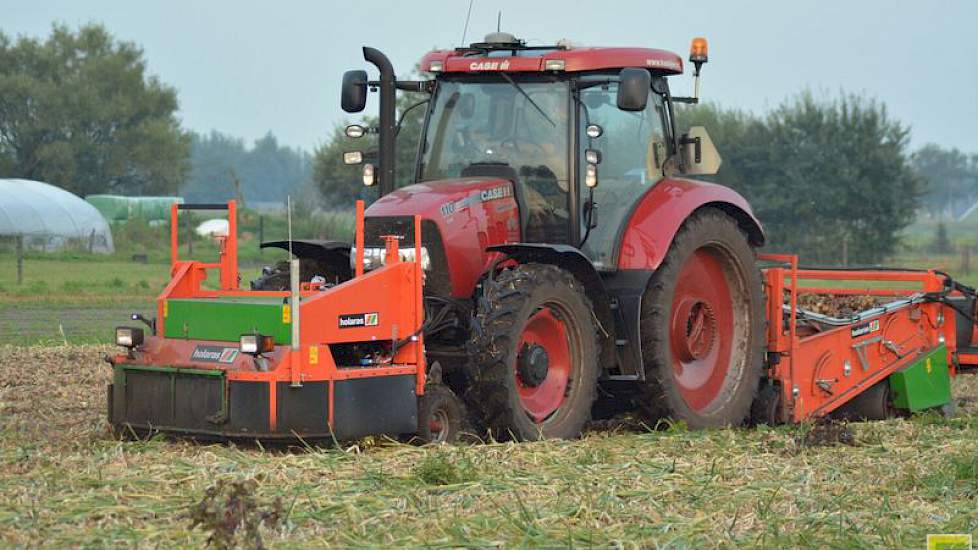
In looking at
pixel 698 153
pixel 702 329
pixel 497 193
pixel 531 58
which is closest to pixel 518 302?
pixel 497 193

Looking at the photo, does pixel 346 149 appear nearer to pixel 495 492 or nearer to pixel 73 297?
pixel 73 297

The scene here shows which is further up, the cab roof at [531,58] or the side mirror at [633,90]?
the cab roof at [531,58]

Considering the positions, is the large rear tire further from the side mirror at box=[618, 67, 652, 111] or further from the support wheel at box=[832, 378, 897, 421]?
the support wheel at box=[832, 378, 897, 421]

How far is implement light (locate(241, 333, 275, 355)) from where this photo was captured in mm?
8242

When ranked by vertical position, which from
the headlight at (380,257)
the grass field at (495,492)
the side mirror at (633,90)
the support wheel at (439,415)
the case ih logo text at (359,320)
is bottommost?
the grass field at (495,492)

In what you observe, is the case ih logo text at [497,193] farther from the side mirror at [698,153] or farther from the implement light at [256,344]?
the implement light at [256,344]

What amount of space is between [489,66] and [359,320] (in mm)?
2299

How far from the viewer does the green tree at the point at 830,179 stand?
48688mm

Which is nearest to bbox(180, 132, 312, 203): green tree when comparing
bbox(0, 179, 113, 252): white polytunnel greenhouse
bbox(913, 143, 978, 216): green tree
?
bbox(913, 143, 978, 216): green tree

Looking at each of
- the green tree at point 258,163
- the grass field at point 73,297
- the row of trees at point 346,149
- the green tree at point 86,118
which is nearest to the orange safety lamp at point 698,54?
the grass field at point 73,297

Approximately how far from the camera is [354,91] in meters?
10.0

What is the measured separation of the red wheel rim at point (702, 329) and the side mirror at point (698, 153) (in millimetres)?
663

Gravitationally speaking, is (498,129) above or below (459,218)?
above

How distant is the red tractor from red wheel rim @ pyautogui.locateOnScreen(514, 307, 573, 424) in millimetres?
10
